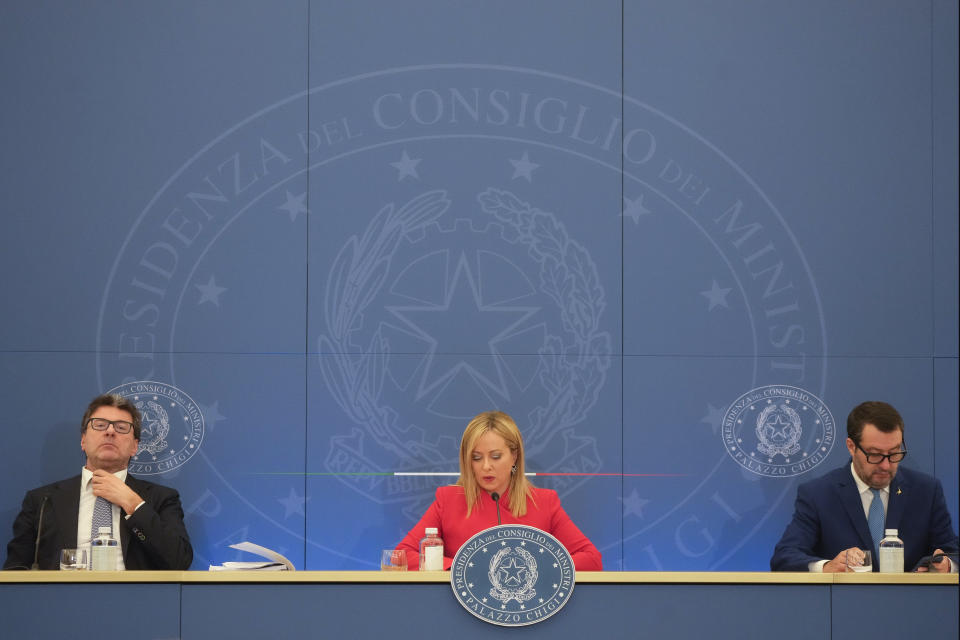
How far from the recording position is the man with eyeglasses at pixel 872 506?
13.1 ft

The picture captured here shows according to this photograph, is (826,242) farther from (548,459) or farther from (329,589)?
(329,589)

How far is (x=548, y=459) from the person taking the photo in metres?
4.47

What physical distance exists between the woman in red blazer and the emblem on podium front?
0.85 m

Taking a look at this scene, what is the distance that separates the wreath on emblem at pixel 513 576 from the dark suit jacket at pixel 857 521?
133cm

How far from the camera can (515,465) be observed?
4.00m

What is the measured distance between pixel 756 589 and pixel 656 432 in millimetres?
1495

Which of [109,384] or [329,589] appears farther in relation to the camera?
[109,384]

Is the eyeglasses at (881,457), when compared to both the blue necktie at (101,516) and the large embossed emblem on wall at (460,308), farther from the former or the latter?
the blue necktie at (101,516)

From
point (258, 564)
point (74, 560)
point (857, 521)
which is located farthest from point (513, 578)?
point (857, 521)

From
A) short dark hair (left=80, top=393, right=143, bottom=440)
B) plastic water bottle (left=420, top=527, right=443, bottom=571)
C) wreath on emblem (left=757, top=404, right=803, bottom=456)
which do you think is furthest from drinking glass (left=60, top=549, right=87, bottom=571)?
wreath on emblem (left=757, top=404, right=803, bottom=456)

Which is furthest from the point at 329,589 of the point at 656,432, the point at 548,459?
the point at 656,432

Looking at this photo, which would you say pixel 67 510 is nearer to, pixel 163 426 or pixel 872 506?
pixel 163 426

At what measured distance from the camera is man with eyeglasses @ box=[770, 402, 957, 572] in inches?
157

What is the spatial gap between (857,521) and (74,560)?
2.70 metres
